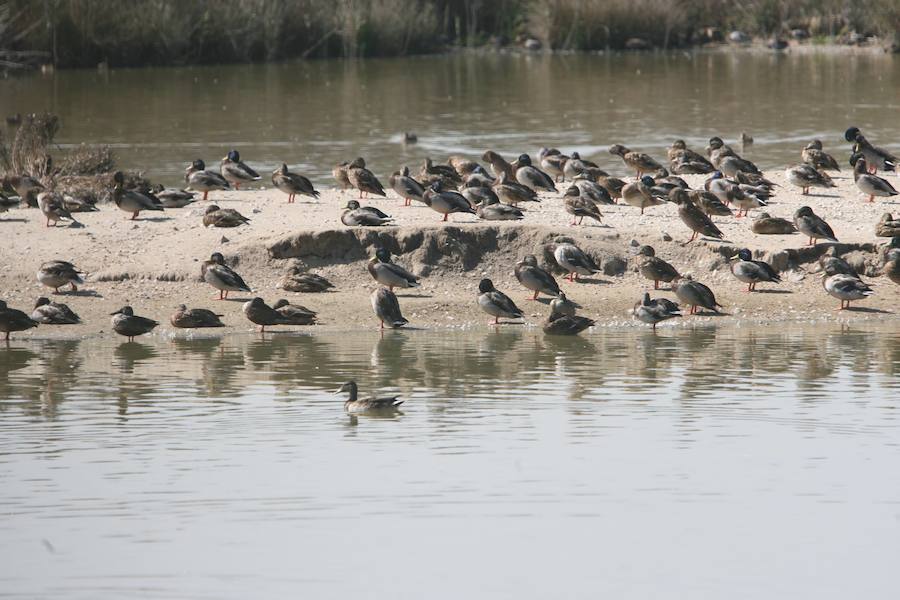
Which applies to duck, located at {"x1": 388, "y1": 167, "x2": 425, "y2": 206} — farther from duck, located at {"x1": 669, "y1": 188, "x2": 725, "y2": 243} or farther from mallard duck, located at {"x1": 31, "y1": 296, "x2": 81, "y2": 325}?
mallard duck, located at {"x1": 31, "y1": 296, "x2": 81, "y2": 325}

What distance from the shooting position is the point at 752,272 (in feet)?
56.1

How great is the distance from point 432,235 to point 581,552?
8771mm

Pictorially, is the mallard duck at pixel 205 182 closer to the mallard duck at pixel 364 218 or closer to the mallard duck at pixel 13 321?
the mallard duck at pixel 364 218

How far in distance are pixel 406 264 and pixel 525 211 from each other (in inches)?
105

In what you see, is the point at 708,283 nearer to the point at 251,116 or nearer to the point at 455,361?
the point at 455,361

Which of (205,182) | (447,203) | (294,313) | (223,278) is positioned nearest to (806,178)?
(447,203)

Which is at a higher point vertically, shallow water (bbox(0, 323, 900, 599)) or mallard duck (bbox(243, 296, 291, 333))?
mallard duck (bbox(243, 296, 291, 333))

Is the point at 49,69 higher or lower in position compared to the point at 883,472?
higher

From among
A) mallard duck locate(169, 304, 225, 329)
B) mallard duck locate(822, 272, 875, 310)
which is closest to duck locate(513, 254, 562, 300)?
mallard duck locate(822, 272, 875, 310)

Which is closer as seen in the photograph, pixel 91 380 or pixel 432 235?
pixel 91 380

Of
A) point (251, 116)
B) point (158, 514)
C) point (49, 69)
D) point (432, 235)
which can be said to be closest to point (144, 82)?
point (49, 69)

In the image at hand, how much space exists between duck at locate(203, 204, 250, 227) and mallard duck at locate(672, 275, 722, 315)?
222 inches

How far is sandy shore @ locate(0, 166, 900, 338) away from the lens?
55.6 ft

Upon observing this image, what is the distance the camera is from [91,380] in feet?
46.8
